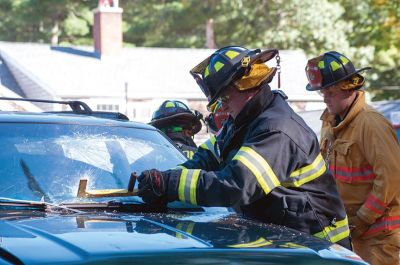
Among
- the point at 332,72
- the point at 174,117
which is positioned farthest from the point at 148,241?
the point at 174,117

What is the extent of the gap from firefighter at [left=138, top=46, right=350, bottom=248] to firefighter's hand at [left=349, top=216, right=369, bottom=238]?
1013mm

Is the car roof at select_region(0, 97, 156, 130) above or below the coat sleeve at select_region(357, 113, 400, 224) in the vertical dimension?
above

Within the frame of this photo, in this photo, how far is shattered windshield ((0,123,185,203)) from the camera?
374cm

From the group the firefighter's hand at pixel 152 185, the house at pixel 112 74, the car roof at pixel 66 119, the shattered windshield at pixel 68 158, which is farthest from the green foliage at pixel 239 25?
the firefighter's hand at pixel 152 185

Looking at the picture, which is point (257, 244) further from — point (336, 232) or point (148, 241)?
point (336, 232)

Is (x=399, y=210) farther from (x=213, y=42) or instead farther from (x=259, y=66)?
(x=213, y=42)

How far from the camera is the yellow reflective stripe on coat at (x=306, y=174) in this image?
3771mm

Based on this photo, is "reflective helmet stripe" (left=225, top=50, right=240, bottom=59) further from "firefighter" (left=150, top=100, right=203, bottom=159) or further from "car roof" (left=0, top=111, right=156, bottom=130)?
"firefighter" (left=150, top=100, right=203, bottom=159)

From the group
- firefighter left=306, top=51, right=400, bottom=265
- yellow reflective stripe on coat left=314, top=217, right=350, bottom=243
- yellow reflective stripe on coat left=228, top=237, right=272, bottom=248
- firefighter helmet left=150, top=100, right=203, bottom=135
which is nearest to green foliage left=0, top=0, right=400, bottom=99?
firefighter helmet left=150, top=100, right=203, bottom=135

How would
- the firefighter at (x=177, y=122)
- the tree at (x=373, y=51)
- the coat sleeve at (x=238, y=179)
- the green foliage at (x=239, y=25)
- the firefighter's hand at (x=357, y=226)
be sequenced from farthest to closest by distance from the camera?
the green foliage at (x=239, y=25) < the tree at (x=373, y=51) < the firefighter at (x=177, y=122) < the firefighter's hand at (x=357, y=226) < the coat sleeve at (x=238, y=179)

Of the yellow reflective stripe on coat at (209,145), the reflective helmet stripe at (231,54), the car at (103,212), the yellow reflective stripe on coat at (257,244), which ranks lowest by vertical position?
the yellow reflective stripe on coat at (257,244)

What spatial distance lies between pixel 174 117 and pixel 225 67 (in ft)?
10.8

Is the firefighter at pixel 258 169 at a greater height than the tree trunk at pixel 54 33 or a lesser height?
lesser

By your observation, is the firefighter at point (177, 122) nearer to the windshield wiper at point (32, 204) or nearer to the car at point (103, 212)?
the car at point (103, 212)
